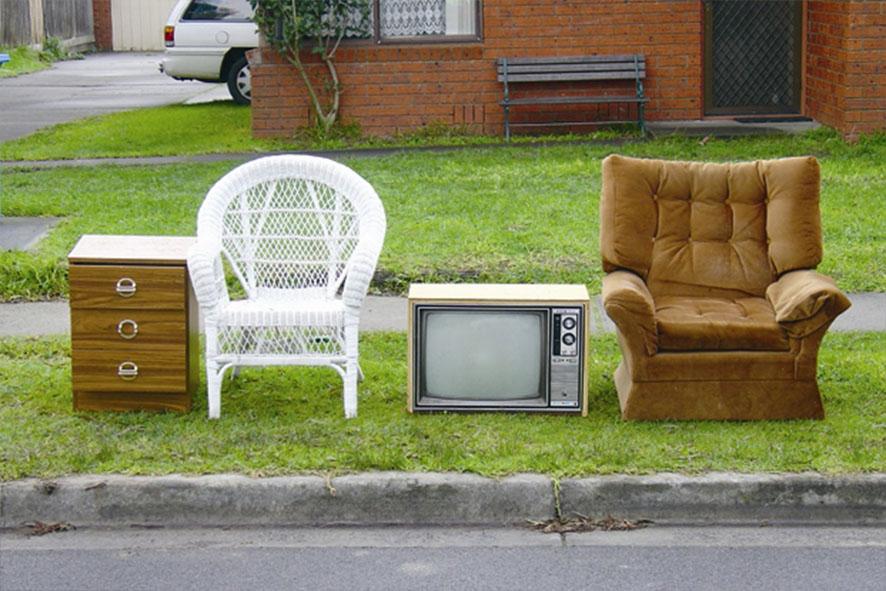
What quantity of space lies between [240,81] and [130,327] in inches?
597

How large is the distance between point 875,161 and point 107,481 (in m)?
10.5

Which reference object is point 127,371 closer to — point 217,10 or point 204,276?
point 204,276

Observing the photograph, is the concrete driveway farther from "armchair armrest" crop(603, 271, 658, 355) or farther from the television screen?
"armchair armrest" crop(603, 271, 658, 355)

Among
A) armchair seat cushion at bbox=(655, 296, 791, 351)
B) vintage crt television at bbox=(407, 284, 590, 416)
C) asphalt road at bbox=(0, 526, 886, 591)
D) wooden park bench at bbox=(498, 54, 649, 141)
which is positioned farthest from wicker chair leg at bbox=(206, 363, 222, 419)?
wooden park bench at bbox=(498, 54, 649, 141)

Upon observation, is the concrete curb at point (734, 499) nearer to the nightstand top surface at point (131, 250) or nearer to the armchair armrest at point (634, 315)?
the armchair armrest at point (634, 315)

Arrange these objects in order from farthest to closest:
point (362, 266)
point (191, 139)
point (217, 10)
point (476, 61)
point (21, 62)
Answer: point (21, 62), point (217, 10), point (191, 139), point (476, 61), point (362, 266)

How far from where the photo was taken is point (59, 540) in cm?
638

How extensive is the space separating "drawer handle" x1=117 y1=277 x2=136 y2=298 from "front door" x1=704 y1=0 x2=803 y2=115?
38.4 feet

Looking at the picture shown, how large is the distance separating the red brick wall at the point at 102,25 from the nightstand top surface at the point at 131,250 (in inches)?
1462

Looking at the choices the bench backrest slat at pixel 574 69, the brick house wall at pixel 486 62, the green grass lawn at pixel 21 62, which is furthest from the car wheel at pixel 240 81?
the green grass lawn at pixel 21 62

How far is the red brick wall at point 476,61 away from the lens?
17.4 meters

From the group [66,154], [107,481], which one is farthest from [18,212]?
[107,481]

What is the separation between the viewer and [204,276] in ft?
24.3

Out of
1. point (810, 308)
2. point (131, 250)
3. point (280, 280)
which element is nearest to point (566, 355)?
point (810, 308)
